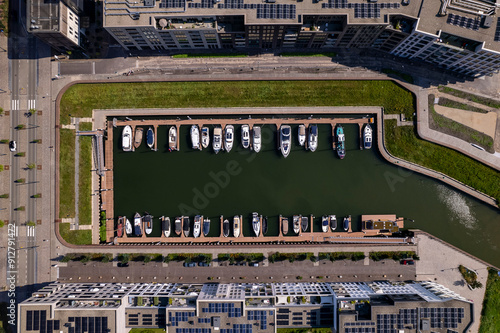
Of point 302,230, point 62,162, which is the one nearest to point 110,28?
point 62,162

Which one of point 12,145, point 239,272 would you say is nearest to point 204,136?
point 239,272

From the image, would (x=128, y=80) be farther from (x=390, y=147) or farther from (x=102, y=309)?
(x=390, y=147)

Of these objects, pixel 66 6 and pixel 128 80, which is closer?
pixel 66 6

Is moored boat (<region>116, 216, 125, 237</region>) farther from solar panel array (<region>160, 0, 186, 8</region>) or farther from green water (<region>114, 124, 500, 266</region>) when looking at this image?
solar panel array (<region>160, 0, 186, 8</region>)

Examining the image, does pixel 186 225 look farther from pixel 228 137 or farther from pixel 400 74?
pixel 400 74

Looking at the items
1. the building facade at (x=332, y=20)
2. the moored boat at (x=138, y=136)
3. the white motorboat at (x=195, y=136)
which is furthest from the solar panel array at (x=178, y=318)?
the building facade at (x=332, y=20)
